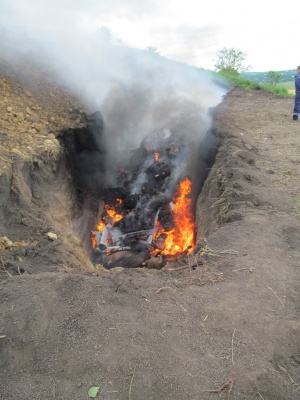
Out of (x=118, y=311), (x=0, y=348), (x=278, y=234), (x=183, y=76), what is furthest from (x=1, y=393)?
(x=183, y=76)

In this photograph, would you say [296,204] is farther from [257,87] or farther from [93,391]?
[257,87]

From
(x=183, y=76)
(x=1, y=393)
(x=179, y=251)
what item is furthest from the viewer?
(x=183, y=76)

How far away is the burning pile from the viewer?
23.7ft

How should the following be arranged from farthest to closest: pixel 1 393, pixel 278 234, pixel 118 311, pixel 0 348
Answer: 1. pixel 278 234
2. pixel 118 311
3. pixel 0 348
4. pixel 1 393

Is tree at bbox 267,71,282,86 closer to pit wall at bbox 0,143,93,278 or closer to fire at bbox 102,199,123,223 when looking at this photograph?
fire at bbox 102,199,123,223

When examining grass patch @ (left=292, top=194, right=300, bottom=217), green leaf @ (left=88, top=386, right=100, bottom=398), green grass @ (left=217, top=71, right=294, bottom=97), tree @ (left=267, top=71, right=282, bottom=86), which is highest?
tree @ (left=267, top=71, right=282, bottom=86)

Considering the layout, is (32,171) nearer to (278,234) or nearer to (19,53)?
(278,234)

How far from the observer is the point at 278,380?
230cm

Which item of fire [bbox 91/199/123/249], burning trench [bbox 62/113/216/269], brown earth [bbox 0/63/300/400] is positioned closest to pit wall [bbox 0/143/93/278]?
brown earth [bbox 0/63/300/400]

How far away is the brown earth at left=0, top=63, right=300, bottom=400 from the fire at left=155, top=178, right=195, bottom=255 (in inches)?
74.5

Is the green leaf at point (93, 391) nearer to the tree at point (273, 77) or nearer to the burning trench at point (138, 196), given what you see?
the burning trench at point (138, 196)

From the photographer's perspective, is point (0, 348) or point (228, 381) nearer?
point (228, 381)

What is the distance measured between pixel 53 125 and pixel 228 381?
23.1ft

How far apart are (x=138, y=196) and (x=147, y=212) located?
687 mm
